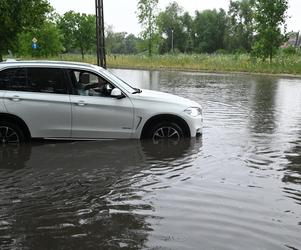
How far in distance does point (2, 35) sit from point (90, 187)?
67.0 feet

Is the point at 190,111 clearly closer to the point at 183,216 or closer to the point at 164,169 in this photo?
the point at 164,169

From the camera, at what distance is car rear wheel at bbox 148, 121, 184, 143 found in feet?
31.0

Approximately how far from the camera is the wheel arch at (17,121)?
909 cm

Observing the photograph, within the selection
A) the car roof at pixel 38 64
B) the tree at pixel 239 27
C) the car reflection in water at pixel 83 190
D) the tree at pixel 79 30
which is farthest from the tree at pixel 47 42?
the car reflection in water at pixel 83 190

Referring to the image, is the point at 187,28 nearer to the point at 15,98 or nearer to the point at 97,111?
the point at 97,111

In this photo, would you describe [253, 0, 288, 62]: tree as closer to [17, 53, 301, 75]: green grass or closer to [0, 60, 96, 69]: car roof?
[17, 53, 301, 75]: green grass

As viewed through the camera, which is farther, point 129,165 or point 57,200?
point 129,165

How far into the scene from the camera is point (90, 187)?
659cm

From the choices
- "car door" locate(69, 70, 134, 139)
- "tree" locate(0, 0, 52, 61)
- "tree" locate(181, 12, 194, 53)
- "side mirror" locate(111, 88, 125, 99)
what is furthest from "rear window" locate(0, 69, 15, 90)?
"tree" locate(181, 12, 194, 53)

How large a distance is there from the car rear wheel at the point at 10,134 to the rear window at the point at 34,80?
69cm

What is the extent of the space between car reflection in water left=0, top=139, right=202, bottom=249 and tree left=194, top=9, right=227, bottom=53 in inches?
3795

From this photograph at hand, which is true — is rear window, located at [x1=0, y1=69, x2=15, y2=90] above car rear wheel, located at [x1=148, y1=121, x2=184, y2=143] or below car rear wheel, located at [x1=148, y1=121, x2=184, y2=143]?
above

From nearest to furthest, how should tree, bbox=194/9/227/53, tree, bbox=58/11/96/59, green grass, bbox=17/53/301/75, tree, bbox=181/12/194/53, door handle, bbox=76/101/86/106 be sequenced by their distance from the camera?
1. door handle, bbox=76/101/86/106
2. green grass, bbox=17/53/301/75
3. tree, bbox=58/11/96/59
4. tree, bbox=194/9/227/53
5. tree, bbox=181/12/194/53

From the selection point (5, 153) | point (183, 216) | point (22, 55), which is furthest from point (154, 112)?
point (22, 55)
